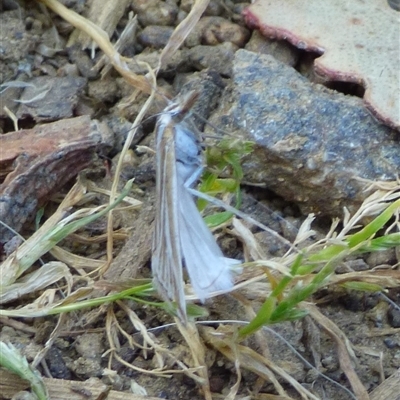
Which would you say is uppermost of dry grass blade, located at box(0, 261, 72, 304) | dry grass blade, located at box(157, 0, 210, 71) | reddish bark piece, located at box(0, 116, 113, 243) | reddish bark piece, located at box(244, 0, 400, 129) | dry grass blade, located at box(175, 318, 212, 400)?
reddish bark piece, located at box(244, 0, 400, 129)

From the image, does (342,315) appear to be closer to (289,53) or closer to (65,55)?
(289,53)

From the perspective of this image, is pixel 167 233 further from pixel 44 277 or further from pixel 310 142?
pixel 310 142

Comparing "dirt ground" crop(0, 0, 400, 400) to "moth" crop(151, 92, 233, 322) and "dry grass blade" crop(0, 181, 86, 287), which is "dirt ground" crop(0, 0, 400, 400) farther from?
"moth" crop(151, 92, 233, 322)

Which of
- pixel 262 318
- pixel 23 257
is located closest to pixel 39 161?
pixel 23 257

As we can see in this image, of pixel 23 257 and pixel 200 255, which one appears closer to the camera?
pixel 200 255

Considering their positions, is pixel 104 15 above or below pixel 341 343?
above

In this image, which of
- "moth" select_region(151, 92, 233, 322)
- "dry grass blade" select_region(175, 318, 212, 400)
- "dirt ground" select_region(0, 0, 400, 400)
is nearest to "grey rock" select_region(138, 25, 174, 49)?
"dirt ground" select_region(0, 0, 400, 400)
